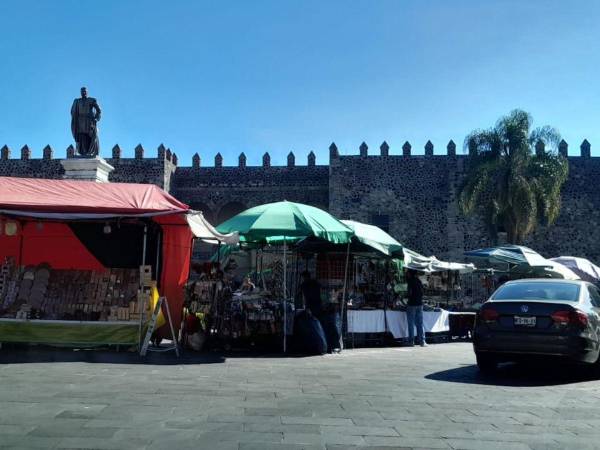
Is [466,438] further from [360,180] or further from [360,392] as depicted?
[360,180]

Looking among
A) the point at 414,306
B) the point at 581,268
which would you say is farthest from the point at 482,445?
the point at 581,268

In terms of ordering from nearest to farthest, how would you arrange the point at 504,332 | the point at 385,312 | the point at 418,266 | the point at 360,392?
the point at 360,392 → the point at 504,332 → the point at 385,312 → the point at 418,266

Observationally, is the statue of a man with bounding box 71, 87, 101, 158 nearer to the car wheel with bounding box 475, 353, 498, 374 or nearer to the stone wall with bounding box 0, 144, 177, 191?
the car wheel with bounding box 475, 353, 498, 374

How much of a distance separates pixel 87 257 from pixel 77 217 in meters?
1.40

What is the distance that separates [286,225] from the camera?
9844 millimetres

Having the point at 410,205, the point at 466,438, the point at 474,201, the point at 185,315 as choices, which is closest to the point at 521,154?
the point at 474,201

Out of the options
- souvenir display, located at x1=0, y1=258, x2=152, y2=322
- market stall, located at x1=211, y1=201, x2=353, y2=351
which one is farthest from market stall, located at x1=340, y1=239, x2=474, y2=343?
souvenir display, located at x1=0, y1=258, x2=152, y2=322

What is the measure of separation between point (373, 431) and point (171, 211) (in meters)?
5.16

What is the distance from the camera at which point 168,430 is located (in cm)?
439

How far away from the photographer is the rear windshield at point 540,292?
25.6 feet

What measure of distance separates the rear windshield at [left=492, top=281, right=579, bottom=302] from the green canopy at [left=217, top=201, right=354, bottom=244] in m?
2.84

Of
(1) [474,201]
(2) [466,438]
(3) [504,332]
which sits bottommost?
(2) [466,438]

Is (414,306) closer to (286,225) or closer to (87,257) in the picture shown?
(286,225)

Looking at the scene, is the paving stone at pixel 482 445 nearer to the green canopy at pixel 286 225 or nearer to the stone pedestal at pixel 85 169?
the green canopy at pixel 286 225
